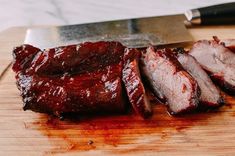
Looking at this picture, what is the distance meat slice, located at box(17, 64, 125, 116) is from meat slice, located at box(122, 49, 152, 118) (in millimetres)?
49

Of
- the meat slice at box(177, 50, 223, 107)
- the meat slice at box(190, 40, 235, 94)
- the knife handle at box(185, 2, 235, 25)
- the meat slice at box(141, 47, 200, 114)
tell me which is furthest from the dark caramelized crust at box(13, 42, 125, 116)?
the knife handle at box(185, 2, 235, 25)

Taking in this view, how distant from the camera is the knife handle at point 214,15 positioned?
3242 millimetres

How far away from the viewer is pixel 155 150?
208cm

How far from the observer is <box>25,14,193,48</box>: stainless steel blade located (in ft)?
9.82

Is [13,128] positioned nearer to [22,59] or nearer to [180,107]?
[22,59]

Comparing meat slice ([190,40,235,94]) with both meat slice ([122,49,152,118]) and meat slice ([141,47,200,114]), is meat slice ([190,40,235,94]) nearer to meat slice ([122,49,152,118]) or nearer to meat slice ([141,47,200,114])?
meat slice ([141,47,200,114])

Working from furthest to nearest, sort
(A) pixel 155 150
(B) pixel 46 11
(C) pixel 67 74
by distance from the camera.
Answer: (B) pixel 46 11 → (C) pixel 67 74 → (A) pixel 155 150

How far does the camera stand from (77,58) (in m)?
2.46

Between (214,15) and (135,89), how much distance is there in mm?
1304

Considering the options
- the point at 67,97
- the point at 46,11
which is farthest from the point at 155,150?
the point at 46,11

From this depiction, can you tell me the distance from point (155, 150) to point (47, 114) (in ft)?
2.26

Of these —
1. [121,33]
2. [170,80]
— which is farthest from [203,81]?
[121,33]

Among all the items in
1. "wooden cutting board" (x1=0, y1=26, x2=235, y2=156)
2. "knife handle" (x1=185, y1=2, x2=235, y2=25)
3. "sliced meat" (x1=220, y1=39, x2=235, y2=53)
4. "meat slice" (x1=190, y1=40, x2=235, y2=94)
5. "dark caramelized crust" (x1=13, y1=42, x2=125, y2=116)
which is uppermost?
"knife handle" (x1=185, y1=2, x2=235, y2=25)

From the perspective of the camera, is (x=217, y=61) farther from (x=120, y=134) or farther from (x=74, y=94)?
(x=74, y=94)
